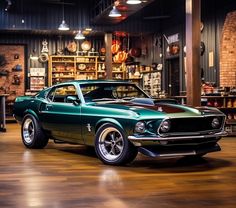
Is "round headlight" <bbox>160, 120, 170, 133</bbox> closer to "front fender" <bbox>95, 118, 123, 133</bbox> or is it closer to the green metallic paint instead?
the green metallic paint

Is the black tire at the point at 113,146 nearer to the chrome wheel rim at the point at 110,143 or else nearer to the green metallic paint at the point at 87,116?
the chrome wheel rim at the point at 110,143

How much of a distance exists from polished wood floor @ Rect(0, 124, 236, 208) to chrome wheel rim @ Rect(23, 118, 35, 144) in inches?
32.5

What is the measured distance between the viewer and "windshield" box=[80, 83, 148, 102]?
24.3 feet

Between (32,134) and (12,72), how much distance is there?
11.2 metres

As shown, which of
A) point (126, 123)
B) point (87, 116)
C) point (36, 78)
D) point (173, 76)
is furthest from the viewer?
point (36, 78)

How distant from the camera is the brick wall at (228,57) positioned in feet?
44.1

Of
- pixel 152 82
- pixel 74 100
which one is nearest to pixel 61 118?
pixel 74 100

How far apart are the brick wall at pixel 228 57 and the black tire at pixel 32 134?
6.58 metres

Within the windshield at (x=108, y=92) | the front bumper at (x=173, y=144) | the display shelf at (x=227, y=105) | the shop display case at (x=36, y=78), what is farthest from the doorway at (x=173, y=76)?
the front bumper at (x=173, y=144)

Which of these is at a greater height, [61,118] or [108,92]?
[108,92]

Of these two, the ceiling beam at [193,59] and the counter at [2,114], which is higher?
the ceiling beam at [193,59]

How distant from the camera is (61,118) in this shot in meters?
7.52

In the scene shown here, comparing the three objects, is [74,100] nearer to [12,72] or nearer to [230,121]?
[230,121]

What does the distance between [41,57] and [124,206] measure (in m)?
15.7
